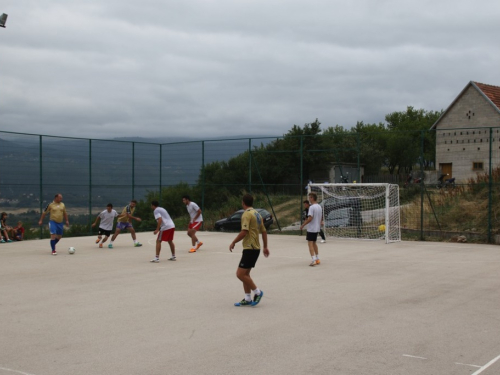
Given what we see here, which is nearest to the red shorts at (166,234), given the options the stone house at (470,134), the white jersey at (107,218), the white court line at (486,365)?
the white jersey at (107,218)

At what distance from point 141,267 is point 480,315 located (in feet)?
28.5

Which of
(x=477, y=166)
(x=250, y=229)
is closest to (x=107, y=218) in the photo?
(x=250, y=229)

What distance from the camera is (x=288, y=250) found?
763 inches

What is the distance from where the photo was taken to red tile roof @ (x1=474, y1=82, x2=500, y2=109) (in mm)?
46125

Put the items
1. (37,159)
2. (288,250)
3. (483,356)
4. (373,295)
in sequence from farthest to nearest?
(37,159) → (288,250) → (373,295) → (483,356)

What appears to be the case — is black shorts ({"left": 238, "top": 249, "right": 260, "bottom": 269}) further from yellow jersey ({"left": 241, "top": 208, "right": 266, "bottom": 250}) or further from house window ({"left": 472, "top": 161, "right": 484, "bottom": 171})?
house window ({"left": 472, "top": 161, "right": 484, "bottom": 171})

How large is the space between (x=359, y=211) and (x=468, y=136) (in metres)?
14.1

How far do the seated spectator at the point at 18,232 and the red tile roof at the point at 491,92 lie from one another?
1442 inches

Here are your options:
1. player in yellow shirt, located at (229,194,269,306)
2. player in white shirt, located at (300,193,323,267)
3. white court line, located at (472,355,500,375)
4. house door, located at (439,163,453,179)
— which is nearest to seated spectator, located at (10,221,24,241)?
Result: player in white shirt, located at (300,193,323,267)

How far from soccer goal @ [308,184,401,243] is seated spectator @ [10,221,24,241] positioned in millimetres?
11597

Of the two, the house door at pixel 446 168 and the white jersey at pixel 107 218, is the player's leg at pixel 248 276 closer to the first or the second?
the white jersey at pixel 107 218

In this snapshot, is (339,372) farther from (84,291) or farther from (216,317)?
(84,291)

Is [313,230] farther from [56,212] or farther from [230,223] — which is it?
[230,223]

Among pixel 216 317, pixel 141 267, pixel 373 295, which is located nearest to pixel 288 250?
pixel 141 267
